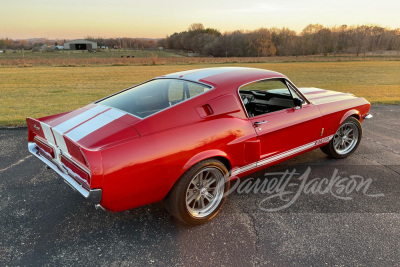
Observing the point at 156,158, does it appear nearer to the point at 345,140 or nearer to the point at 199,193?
the point at 199,193

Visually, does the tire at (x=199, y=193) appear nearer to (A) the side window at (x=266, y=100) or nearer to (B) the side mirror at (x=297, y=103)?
(A) the side window at (x=266, y=100)

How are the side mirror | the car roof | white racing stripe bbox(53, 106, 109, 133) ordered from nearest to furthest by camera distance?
white racing stripe bbox(53, 106, 109, 133), the car roof, the side mirror

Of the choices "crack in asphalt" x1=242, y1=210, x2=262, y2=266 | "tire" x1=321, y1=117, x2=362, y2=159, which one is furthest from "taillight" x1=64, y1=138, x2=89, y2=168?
"tire" x1=321, y1=117, x2=362, y2=159

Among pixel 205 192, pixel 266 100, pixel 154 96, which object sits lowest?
pixel 205 192

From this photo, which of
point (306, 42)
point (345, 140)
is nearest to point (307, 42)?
point (306, 42)

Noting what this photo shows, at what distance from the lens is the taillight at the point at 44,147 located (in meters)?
2.87

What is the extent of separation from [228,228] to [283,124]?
1.43 meters

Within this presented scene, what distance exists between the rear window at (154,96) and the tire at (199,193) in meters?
0.72

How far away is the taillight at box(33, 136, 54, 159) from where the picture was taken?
2.87 m

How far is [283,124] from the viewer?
11.2ft

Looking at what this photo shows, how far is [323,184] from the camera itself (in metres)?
3.67

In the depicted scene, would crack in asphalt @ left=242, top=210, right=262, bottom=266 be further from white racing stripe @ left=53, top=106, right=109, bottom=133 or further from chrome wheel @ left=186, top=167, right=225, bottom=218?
white racing stripe @ left=53, top=106, right=109, bottom=133

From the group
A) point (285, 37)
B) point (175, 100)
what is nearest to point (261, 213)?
point (175, 100)

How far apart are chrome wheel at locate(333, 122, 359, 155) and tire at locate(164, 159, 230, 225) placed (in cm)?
234
